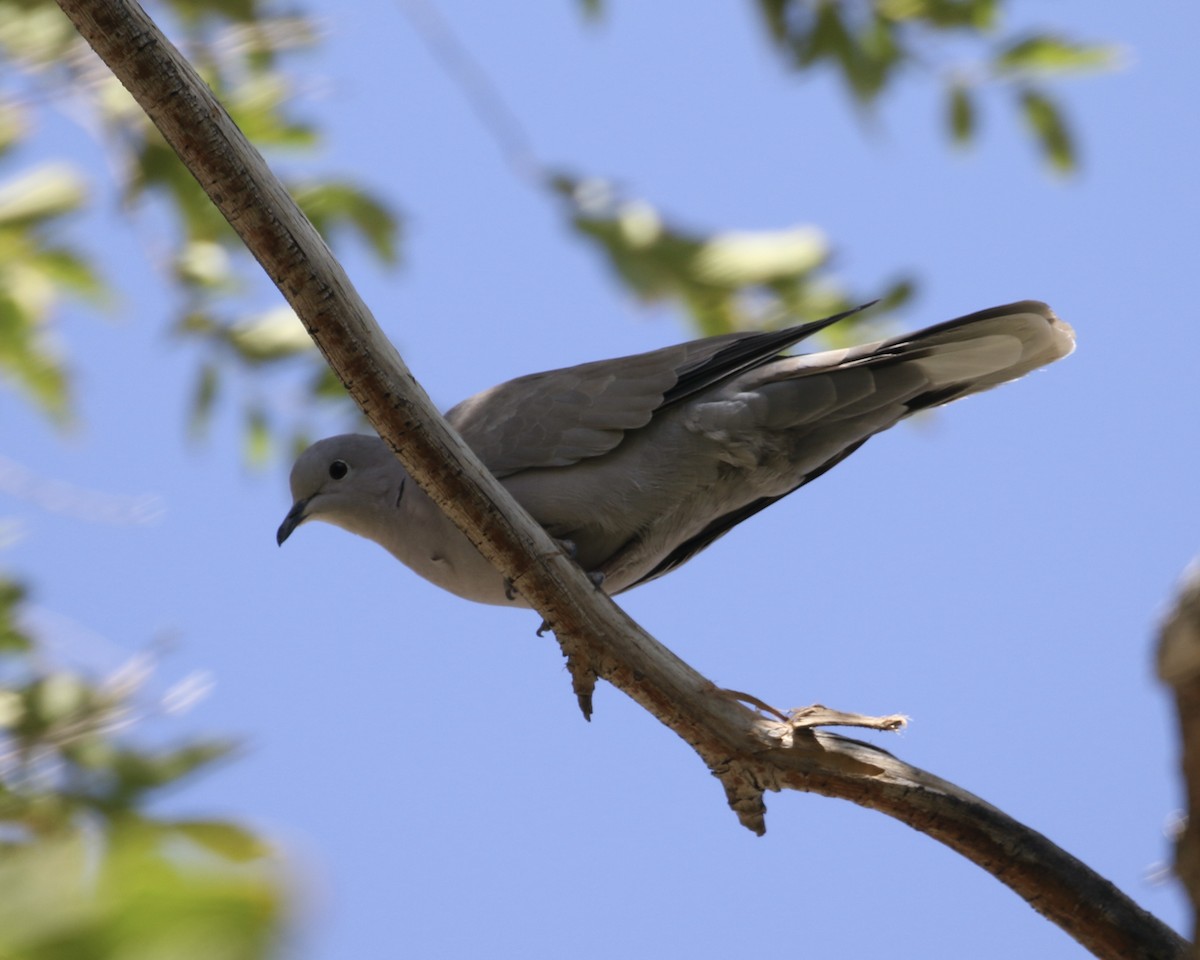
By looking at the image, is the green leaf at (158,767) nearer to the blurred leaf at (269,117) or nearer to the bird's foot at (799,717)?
the bird's foot at (799,717)

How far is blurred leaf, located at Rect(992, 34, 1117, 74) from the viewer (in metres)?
4.14

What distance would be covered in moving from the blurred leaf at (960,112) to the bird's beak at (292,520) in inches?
101

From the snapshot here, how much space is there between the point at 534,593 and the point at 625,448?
83 centimetres

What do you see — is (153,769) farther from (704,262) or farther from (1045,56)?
(1045,56)

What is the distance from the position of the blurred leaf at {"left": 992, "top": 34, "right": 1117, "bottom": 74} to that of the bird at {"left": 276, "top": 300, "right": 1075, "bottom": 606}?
49.7 inches

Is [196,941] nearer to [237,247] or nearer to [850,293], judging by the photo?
[850,293]

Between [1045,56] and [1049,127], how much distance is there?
27 centimetres

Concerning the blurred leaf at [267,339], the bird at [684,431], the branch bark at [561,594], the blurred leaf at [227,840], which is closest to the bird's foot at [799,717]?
the branch bark at [561,594]

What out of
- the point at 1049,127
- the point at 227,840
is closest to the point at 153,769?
the point at 227,840

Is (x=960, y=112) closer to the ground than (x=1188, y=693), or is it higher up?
higher up

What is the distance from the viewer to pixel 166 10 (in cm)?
425

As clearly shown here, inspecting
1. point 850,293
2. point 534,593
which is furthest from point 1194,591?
point 850,293

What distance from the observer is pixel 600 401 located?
11.8ft

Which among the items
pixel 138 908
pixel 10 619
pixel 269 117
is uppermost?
pixel 269 117
